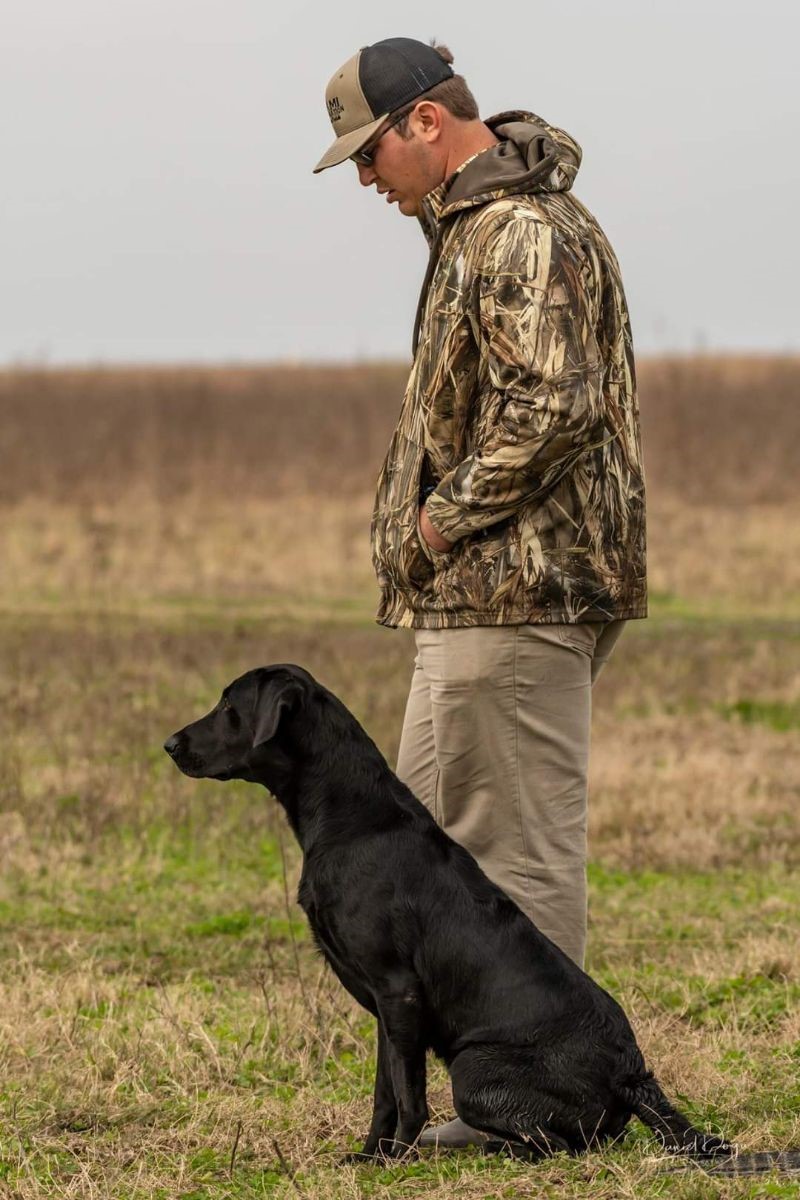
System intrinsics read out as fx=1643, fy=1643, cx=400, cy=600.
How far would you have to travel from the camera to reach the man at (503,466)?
3730mm

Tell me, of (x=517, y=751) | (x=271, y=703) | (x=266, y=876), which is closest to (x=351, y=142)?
(x=271, y=703)

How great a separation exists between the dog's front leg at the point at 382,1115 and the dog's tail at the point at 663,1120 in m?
0.54

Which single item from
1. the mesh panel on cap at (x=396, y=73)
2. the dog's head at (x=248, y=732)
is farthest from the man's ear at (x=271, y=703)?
the mesh panel on cap at (x=396, y=73)

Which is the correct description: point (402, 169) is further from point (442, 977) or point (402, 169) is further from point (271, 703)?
point (442, 977)

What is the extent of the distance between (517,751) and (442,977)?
576 mm

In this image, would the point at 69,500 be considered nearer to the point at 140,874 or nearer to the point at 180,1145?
the point at 140,874

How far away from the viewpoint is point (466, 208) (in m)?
3.84

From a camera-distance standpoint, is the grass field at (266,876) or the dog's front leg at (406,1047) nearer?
the dog's front leg at (406,1047)

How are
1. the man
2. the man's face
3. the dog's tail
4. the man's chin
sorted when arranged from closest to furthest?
1. the dog's tail
2. the man
3. the man's face
4. the man's chin

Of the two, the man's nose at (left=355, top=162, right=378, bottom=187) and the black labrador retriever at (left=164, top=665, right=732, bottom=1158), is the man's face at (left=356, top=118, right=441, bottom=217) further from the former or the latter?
the black labrador retriever at (left=164, top=665, right=732, bottom=1158)

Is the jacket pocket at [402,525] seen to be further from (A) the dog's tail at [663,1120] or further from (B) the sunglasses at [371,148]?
(A) the dog's tail at [663,1120]

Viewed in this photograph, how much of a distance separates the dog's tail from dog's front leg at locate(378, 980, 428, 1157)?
1.46 ft

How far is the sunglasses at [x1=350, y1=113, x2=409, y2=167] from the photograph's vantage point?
3814 millimetres

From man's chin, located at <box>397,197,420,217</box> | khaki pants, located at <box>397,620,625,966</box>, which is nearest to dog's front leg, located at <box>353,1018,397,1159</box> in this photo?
khaki pants, located at <box>397,620,625,966</box>
